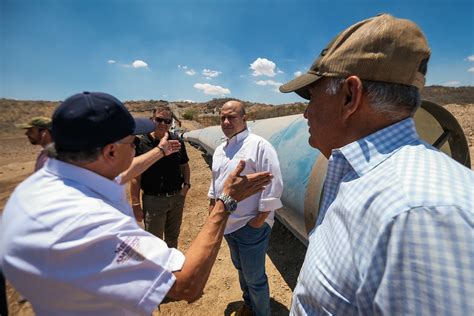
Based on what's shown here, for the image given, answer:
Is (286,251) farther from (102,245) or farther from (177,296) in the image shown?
(102,245)

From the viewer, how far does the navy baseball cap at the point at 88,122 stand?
141cm

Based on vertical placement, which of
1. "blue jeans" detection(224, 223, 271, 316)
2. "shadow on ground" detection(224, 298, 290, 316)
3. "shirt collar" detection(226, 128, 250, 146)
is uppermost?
"shirt collar" detection(226, 128, 250, 146)

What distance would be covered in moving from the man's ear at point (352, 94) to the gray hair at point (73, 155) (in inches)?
49.3

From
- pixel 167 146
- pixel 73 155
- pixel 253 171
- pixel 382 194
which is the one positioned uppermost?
pixel 73 155

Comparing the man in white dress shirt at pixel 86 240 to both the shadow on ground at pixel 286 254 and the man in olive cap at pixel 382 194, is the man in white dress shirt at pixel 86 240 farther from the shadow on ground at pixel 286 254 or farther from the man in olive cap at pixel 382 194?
the shadow on ground at pixel 286 254

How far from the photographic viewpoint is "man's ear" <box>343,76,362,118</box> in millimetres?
1183

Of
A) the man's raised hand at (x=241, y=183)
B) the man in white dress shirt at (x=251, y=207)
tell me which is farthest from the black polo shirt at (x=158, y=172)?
the man's raised hand at (x=241, y=183)

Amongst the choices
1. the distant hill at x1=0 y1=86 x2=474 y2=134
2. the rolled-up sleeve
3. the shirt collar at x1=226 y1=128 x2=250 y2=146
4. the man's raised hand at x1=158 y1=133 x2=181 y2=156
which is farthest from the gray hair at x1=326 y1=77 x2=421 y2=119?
the distant hill at x1=0 y1=86 x2=474 y2=134

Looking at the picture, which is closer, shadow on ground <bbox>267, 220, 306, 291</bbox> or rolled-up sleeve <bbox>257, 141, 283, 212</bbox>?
rolled-up sleeve <bbox>257, 141, 283, 212</bbox>

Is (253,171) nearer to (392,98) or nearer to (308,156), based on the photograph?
(308,156)

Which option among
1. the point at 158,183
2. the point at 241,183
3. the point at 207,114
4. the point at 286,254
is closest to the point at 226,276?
the point at 286,254

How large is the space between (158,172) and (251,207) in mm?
1660

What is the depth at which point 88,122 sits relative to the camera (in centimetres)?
143

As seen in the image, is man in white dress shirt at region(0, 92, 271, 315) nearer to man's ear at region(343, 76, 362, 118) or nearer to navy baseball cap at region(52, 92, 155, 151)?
navy baseball cap at region(52, 92, 155, 151)
